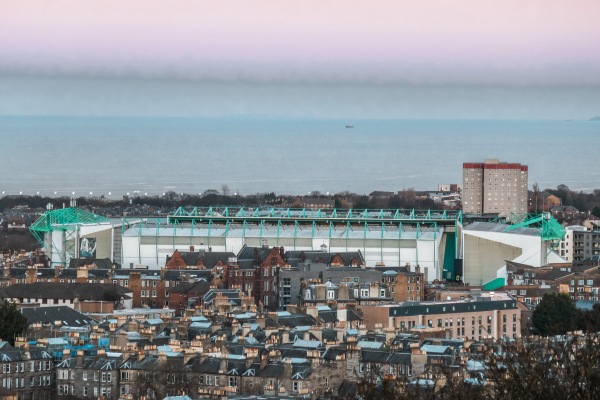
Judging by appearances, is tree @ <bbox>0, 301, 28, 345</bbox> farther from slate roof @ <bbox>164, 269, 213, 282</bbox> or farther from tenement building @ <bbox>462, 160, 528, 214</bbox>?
tenement building @ <bbox>462, 160, 528, 214</bbox>

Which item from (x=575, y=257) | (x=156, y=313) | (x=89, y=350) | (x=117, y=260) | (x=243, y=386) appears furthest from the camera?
(x=575, y=257)

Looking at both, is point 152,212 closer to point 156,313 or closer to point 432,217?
point 432,217

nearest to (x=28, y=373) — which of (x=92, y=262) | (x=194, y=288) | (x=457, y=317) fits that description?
(x=457, y=317)

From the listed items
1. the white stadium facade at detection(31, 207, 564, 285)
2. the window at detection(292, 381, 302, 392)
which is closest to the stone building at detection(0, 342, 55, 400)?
the window at detection(292, 381, 302, 392)

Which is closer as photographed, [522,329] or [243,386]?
[243,386]

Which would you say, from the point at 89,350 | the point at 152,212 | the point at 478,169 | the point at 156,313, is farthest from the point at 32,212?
the point at 89,350

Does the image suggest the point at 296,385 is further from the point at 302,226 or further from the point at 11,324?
the point at 302,226
